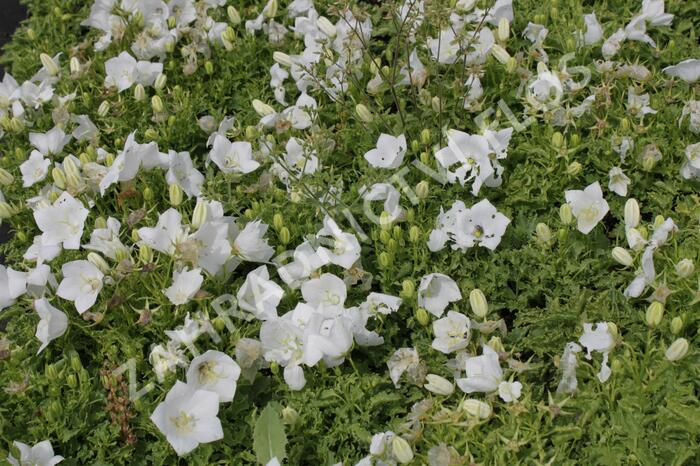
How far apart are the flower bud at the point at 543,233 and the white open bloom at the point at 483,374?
21.3 inches

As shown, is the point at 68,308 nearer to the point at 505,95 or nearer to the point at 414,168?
the point at 414,168

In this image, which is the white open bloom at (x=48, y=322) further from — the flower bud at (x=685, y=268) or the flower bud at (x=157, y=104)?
the flower bud at (x=685, y=268)

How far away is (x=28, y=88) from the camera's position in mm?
→ 3920

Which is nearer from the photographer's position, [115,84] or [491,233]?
[491,233]

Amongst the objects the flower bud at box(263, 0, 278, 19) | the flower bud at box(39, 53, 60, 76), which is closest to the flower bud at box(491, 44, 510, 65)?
the flower bud at box(263, 0, 278, 19)

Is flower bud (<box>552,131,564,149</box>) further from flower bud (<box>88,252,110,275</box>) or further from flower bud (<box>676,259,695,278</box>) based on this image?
flower bud (<box>88,252,110,275</box>)

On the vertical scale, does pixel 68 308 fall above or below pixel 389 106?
below

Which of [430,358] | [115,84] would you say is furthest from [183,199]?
[430,358]

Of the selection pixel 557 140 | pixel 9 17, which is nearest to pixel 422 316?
pixel 557 140

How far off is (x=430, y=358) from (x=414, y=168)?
849 mm

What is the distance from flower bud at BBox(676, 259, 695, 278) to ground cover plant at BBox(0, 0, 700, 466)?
88 millimetres

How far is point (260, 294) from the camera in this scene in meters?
2.92

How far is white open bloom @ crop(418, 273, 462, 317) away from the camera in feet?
9.42

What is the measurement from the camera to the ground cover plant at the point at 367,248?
8.52 ft
